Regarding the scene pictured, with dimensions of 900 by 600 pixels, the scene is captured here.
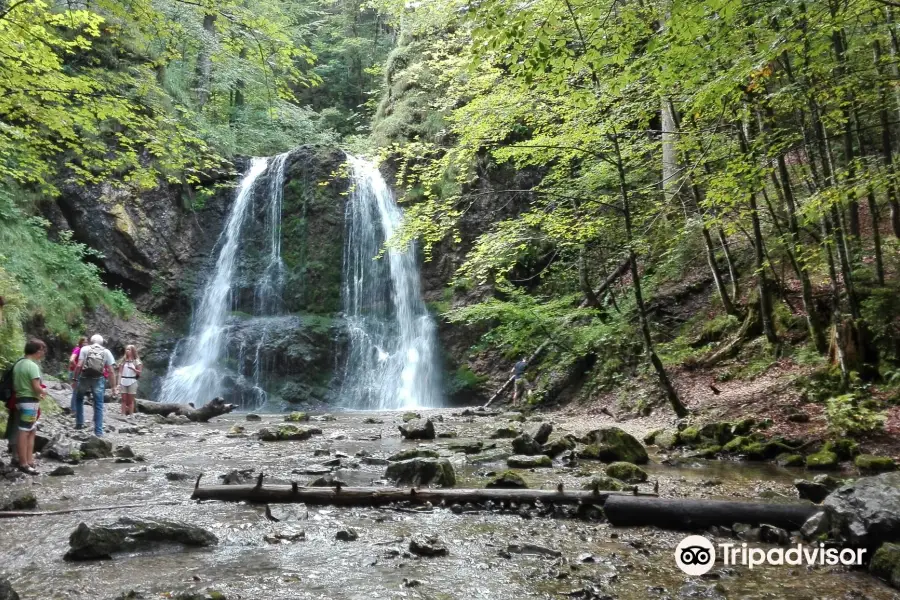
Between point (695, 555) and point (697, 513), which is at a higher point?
point (697, 513)

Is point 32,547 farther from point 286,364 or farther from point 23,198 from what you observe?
point 23,198

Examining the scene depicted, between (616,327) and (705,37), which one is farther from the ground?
(705,37)

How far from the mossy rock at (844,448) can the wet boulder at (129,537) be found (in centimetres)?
666

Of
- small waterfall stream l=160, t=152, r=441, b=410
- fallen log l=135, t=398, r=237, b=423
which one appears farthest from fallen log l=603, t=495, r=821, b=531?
small waterfall stream l=160, t=152, r=441, b=410

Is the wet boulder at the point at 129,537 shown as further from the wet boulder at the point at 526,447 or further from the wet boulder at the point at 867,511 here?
the wet boulder at the point at 526,447

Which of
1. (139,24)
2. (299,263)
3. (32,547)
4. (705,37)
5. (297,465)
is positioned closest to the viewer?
(32,547)

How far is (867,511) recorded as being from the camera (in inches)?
Answer: 145

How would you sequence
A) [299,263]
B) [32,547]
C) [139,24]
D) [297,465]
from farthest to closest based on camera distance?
→ [299,263], [297,465], [139,24], [32,547]

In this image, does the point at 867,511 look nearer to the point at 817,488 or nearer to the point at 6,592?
the point at 817,488

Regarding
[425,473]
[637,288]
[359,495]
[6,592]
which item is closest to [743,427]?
[637,288]

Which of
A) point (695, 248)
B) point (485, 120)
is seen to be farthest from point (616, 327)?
point (485, 120)

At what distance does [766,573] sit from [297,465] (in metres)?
5.63

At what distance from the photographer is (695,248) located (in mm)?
15844

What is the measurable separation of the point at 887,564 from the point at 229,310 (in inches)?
853
